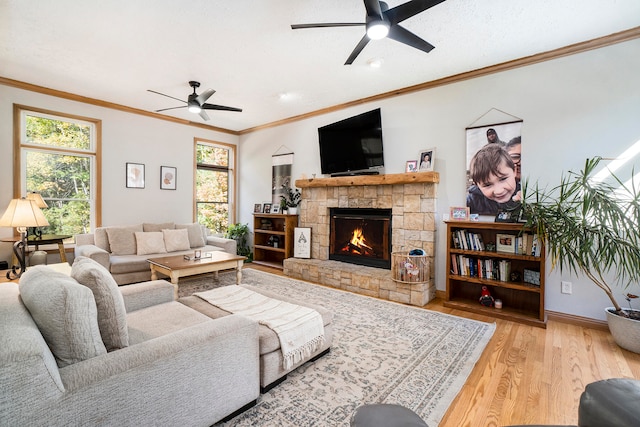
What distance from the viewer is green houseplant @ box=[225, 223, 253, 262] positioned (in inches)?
243

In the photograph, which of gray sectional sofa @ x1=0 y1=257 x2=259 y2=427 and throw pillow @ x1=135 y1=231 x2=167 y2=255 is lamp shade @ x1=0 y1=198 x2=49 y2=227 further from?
gray sectional sofa @ x1=0 y1=257 x2=259 y2=427

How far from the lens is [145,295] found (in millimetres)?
2221

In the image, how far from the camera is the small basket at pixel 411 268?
144 inches

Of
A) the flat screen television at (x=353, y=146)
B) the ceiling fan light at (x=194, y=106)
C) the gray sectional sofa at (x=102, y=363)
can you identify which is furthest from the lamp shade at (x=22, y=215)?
the flat screen television at (x=353, y=146)

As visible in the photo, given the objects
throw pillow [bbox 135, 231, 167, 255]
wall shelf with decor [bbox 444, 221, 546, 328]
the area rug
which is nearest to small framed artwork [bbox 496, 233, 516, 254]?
wall shelf with decor [bbox 444, 221, 546, 328]

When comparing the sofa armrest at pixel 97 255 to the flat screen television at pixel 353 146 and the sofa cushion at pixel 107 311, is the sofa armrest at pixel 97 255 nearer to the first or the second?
the sofa cushion at pixel 107 311

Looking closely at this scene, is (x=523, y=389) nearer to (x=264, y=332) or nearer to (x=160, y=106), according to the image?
(x=264, y=332)

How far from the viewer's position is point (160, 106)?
5.08m

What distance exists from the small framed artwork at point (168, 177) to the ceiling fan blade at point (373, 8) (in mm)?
4872

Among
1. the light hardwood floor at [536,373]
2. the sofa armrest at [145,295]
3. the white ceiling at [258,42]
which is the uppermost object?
the white ceiling at [258,42]

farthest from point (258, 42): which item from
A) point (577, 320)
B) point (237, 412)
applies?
point (577, 320)

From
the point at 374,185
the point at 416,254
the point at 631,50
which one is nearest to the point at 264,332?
the point at 416,254

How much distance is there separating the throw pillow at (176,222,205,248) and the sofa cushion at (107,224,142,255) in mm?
783

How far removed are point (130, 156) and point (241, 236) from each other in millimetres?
2513
